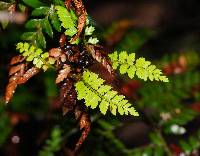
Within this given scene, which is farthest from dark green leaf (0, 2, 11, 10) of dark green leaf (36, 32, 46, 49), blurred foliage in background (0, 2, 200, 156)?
blurred foliage in background (0, 2, 200, 156)

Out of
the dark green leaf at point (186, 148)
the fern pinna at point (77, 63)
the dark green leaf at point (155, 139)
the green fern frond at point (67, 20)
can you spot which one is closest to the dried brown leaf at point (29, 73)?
the fern pinna at point (77, 63)

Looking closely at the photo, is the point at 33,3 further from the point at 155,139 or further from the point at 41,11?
the point at 155,139

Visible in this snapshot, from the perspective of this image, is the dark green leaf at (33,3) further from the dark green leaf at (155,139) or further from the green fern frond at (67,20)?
the dark green leaf at (155,139)

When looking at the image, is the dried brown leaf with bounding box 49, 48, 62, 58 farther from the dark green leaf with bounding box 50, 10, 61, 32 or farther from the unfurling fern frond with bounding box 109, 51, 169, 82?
the unfurling fern frond with bounding box 109, 51, 169, 82

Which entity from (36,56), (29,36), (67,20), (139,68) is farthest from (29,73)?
(139,68)

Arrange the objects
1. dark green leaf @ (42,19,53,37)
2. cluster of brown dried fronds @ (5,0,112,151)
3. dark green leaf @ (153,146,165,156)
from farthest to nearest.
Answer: dark green leaf @ (153,146,165,156)
dark green leaf @ (42,19,53,37)
cluster of brown dried fronds @ (5,0,112,151)

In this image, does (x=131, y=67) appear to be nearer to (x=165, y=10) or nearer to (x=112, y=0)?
(x=165, y=10)
